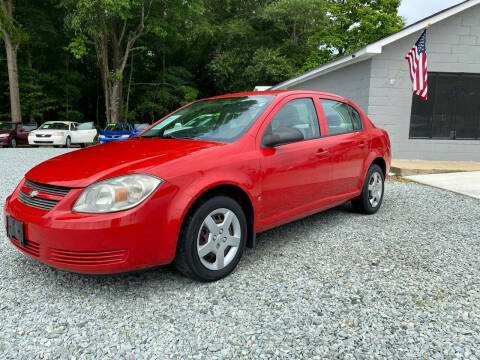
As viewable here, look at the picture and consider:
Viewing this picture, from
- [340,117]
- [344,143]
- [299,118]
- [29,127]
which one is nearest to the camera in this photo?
[299,118]

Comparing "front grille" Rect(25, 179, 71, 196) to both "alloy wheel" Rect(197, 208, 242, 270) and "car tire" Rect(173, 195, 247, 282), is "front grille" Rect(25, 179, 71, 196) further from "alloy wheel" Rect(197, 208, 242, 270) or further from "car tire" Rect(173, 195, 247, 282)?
"alloy wheel" Rect(197, 208, 242, 270)

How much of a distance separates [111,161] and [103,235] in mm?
649

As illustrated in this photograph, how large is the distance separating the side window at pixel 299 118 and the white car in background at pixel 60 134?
16.3 metres

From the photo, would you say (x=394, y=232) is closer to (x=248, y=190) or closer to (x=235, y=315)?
(x=248, y=190)

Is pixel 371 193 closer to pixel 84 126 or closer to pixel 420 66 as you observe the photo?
pixel 420 66

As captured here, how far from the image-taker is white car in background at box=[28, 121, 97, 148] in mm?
17234

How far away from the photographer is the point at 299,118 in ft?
12.3

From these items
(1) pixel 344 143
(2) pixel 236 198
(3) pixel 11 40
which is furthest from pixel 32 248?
(3) pixel 11 40

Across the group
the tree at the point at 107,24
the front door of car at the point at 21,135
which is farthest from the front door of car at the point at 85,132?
the tree at the point at 107,24

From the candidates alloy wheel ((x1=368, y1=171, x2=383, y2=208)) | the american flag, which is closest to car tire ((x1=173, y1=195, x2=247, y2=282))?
alloy wheel ((x1=368, y1=171, x2=383, y2=208))

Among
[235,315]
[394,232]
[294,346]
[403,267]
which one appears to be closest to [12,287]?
[235,315]

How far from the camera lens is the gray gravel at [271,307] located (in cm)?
210

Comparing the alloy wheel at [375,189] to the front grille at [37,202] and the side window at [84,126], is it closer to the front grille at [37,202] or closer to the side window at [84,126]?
the front grille at [37,202]

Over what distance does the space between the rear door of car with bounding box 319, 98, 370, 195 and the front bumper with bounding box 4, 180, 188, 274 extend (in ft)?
6.89
